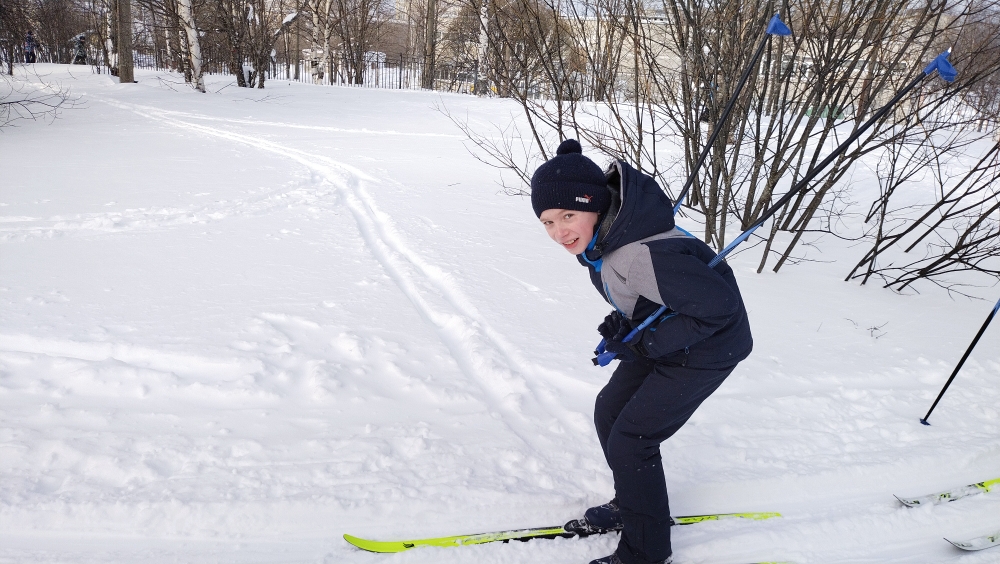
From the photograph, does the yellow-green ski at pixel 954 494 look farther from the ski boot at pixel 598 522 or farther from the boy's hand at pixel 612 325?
the boy's hand at pixel 612 325

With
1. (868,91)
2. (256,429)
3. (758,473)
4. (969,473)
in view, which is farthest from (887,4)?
(256,429)

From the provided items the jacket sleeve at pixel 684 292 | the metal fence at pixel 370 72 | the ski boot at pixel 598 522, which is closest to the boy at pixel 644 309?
the jacket sleeve at pixel 684 292

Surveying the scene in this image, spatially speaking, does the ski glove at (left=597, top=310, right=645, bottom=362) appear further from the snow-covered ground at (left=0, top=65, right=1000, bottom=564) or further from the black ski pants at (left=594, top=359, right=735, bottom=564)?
the snow-covered ground at (left=0, top=65, right=1000, bottom=564)

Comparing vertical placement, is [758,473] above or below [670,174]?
below

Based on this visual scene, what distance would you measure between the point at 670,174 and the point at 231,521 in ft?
26.4

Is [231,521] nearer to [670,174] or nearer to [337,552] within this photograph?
[337,552]

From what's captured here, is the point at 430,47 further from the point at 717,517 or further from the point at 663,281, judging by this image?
the point at 663,281

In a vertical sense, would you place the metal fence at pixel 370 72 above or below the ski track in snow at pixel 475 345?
above

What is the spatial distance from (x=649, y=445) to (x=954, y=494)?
1.53 metres

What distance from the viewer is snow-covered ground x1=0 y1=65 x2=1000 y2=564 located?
229cm

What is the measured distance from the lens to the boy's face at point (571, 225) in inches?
75.5

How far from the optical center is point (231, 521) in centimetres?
222

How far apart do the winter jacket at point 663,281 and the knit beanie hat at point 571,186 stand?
0.06 meters

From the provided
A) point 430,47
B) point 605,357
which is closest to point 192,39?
point 430,47
